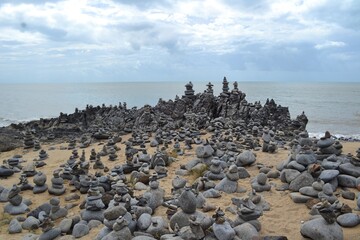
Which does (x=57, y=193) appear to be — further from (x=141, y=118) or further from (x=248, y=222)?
(x=141, y=118)

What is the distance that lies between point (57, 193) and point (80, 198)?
107cm

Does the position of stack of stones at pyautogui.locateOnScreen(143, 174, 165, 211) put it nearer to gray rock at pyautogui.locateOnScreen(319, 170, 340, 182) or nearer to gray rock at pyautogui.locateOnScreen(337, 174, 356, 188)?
gray rock at pyautogui.locateOnScreen(319, 170, 340, 182)

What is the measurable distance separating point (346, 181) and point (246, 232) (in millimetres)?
4639

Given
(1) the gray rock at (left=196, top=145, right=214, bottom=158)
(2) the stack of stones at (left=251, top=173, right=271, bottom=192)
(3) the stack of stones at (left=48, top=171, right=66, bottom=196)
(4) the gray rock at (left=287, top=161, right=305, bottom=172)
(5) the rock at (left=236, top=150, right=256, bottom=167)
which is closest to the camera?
(2) the stack of stones at (left=251, top=173, right=271, bottom=192)

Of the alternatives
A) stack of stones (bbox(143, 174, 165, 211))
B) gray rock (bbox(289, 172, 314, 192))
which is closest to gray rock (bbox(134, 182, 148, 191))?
stack of stones (bbox(143, 174, 165, 211))

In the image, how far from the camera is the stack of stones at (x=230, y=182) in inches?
432

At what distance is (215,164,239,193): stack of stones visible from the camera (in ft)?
36.0

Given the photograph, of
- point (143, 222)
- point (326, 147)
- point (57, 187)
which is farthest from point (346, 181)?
point (57, 187)

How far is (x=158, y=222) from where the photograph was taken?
8070 millimetres

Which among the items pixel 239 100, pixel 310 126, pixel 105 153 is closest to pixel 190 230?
pixel 105 153

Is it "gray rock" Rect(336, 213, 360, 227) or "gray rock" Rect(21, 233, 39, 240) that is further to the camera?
"gray rock" Rect(21, 233, 39, 240)

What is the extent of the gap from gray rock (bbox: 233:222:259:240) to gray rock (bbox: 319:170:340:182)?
3688 mm

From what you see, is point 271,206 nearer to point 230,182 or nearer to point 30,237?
point 230,182

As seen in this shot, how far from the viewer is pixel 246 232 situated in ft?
24.6
